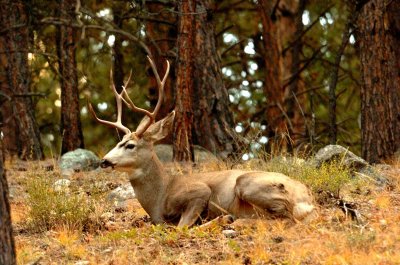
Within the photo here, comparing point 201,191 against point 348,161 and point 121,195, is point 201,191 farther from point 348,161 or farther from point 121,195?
point 348,161

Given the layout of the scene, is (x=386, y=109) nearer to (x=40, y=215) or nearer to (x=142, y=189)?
(x=142, y=189)

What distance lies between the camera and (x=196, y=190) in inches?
396

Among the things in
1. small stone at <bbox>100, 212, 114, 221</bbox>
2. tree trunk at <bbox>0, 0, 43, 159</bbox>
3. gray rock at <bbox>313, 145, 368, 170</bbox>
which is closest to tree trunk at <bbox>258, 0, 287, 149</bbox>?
tree trunk at <bbox>0, 0, 43, 159</bbox>

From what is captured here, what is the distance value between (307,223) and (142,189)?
214cm

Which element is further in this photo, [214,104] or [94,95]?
[94,95]

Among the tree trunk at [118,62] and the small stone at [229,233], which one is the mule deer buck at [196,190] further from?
the tree trunk at [118,62]

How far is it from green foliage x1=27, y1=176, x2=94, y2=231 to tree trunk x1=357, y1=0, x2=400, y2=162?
17.8ft

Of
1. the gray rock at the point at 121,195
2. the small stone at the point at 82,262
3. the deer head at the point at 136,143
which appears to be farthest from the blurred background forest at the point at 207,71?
the small stone at the point at 82,262

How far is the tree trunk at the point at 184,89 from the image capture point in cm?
1428

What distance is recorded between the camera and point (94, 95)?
2386 cm

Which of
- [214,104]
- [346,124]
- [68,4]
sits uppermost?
[68,4]

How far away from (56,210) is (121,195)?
210cm

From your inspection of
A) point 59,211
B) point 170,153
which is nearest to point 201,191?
point 59,211

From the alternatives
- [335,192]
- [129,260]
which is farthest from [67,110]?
[129,260]
